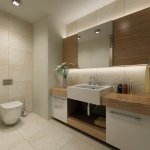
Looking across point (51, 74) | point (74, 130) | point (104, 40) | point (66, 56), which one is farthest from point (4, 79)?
point (104, 40)

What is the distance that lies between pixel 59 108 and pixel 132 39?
1847mm

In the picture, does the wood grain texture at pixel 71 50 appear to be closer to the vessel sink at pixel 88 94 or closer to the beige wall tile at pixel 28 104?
the vessel sink at pixel 88 94

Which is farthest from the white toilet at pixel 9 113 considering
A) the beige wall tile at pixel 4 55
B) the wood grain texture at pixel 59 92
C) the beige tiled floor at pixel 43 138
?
the beige wall tile at pixel 4 55

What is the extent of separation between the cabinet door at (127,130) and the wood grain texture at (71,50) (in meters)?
1.39

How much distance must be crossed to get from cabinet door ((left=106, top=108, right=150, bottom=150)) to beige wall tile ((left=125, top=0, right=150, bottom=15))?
65.2 inches

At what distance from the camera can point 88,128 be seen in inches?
70.6

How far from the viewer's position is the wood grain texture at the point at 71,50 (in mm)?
2471

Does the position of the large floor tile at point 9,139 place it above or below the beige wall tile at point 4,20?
below

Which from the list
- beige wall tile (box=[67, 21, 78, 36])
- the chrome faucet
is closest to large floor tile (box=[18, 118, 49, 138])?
the chrome faucet

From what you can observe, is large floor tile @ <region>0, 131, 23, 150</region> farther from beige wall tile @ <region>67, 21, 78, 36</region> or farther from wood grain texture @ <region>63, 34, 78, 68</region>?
beige wall tile @ <region>67, 21, 78, 36</region>

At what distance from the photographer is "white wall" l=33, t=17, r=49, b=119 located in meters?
2.44

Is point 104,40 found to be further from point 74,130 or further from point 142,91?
point 74,130

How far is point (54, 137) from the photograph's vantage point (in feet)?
5.98

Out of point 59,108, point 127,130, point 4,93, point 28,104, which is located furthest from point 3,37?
point 127,130
